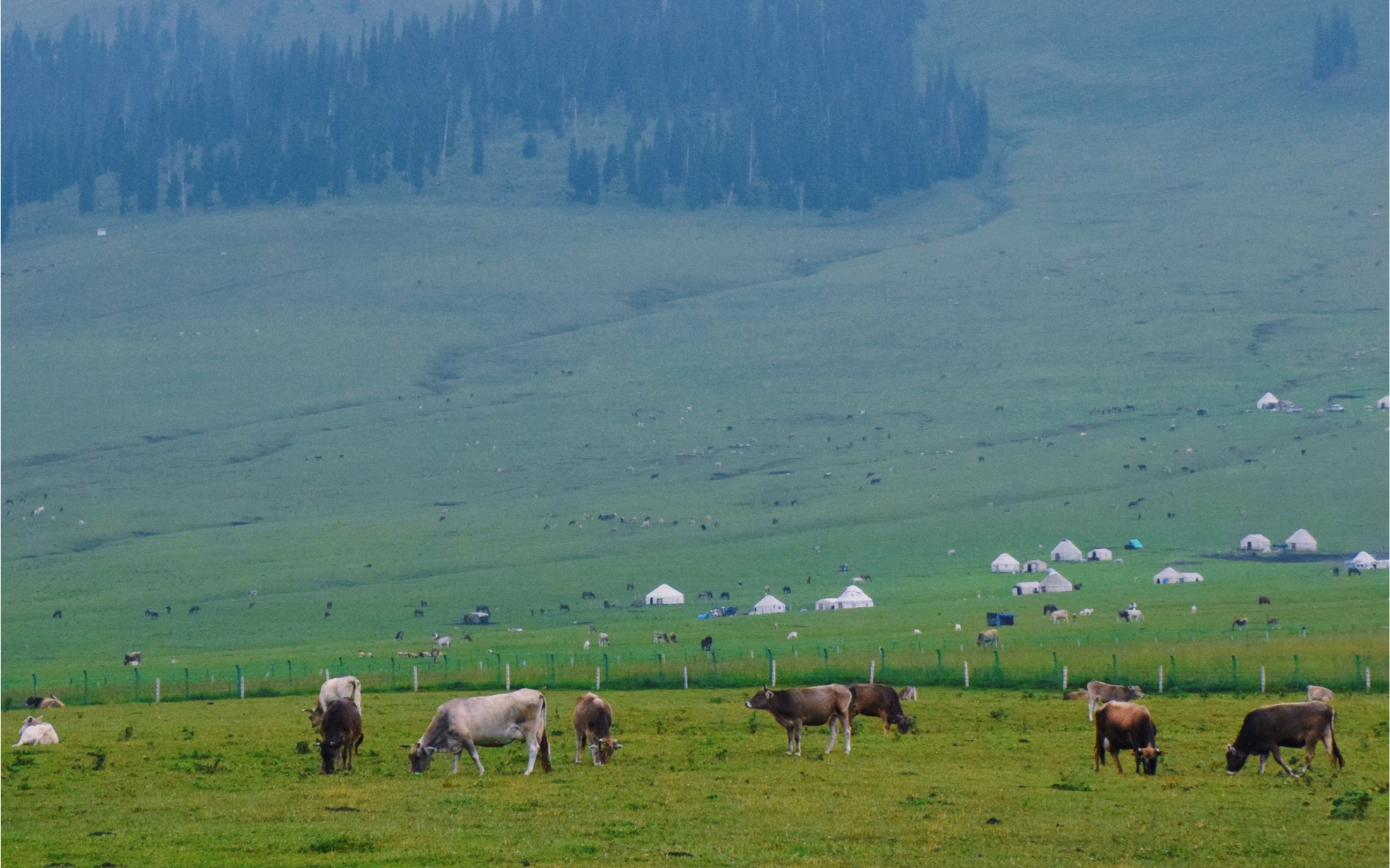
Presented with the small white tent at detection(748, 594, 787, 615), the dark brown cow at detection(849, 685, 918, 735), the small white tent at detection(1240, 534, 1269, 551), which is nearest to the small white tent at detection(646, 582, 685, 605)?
the small white tent at detection(748, 594, 787, 615)

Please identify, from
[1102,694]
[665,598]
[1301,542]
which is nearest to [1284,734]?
[1102,694]

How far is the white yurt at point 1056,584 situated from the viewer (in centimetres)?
8475

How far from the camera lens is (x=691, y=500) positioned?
11394 centimetres

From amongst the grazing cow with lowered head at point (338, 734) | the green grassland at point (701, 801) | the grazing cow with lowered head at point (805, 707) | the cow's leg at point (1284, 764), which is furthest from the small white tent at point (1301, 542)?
the grazing cow with lowered head at point (338, 734)

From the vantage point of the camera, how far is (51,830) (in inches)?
820

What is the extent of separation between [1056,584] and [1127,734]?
200ft

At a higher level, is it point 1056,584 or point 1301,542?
point 1301,542

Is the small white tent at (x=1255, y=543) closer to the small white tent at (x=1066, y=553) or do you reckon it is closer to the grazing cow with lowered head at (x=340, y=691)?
the small white tent at (x=1066, y=553)

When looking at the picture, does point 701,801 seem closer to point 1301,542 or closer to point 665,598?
point 665,598

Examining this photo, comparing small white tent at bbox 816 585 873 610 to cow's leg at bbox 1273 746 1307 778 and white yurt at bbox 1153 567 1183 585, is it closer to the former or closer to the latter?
white yurt at bbox 1153 567 1183 585

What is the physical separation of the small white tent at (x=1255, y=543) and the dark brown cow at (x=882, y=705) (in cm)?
7083

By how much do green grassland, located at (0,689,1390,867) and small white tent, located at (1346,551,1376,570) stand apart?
60428 mm

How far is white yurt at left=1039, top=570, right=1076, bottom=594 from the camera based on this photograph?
8475 cm

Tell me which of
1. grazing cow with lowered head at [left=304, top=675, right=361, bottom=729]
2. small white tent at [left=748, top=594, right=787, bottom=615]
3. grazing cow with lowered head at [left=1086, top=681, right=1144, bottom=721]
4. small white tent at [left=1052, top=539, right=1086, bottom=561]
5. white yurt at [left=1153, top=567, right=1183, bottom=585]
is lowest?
small white tent at [left=748, top=594, right=787, bottom=615]
